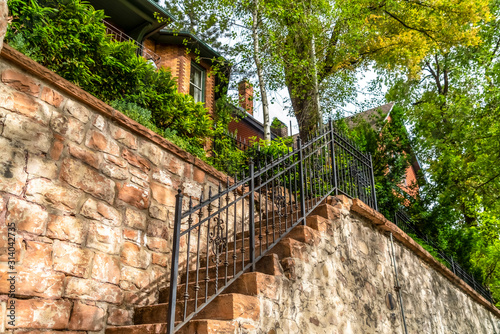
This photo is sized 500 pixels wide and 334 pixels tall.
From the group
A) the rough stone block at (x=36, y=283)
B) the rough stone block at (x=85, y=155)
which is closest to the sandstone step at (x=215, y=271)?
the rough stone block at (x=36, y=283)

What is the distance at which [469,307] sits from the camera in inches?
380

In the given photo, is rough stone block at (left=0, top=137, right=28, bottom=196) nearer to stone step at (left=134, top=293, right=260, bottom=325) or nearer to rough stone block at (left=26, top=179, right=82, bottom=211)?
rough stone block at (left=26, top=179, right=82, bottom=211)

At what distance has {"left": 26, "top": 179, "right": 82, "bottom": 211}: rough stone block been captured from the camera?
3299 millimetres

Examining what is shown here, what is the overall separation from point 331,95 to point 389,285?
7.49 m

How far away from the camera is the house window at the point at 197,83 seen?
1315 centimetres

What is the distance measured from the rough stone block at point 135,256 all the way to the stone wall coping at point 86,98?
3.90 ft

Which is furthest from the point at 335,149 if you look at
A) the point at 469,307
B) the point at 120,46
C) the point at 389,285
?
the point at 469,307

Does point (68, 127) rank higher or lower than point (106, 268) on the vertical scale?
higher

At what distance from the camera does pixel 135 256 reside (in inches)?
160

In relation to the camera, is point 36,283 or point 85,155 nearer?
point 36,283

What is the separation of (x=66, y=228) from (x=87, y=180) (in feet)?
1.67

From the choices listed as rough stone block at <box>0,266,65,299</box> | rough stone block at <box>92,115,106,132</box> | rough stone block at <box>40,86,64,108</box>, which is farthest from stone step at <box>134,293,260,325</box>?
rough stone block at <box>40,86,64,108</box>

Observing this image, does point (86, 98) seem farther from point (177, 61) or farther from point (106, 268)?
point (177, 61)

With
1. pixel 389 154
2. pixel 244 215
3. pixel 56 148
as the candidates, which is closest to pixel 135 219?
pixel 56 148
